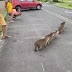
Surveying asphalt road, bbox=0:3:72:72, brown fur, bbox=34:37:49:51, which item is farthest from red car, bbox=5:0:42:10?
brown fur, bbox=34:37:49:51

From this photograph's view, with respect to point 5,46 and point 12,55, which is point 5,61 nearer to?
point 12,55

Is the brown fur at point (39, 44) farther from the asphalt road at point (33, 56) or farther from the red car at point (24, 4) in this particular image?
the red car at point (24, 4)

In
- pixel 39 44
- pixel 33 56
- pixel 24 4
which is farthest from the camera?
pixel 24 4

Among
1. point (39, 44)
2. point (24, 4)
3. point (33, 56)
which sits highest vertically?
point (24, 4)

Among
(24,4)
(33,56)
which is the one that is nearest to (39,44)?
(33,56)

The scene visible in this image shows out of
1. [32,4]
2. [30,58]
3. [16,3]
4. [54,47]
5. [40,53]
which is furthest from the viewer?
[32,4]

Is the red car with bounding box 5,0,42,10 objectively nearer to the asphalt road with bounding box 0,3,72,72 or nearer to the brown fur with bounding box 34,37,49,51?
the asphalt road with bounding box 0,3,72,72

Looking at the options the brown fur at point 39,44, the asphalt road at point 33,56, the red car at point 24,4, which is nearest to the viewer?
the asphalt road at point 33,56

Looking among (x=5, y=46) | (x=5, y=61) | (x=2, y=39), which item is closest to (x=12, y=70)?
(x=5, y=61)

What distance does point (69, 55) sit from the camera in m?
5.32

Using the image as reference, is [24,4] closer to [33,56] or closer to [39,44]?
[39,44]

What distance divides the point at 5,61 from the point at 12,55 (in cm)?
49

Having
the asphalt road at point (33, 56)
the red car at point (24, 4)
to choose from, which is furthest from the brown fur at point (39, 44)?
the red car at point (24, 4)

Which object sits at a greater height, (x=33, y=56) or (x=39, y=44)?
(x=39, y=44)
